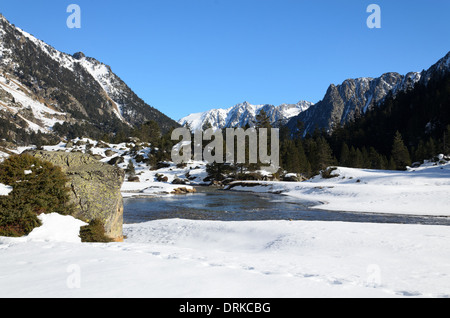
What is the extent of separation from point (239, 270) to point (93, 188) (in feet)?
31.6

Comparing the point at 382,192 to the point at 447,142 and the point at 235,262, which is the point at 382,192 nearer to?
the point at 235,262

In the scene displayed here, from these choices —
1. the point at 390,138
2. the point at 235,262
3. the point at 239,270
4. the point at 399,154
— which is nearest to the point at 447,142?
the point at 399,154

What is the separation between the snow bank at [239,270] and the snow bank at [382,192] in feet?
46.8

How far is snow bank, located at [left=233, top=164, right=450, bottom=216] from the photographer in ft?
84.4

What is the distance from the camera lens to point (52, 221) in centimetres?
1105

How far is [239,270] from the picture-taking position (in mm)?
6539

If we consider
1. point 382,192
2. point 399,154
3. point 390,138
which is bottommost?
point 382,192

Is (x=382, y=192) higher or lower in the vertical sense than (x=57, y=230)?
lower

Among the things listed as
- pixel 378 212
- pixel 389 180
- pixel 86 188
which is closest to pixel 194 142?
pixel 389 180

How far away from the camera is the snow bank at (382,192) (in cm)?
2573

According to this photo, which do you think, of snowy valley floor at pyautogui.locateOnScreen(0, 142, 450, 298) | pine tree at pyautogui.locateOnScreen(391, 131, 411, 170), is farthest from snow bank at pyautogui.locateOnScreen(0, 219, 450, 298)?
pine tree at pyautogui.locateOnScreen(391, 131, 411, 170)

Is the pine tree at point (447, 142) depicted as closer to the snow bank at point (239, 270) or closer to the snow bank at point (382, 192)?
the snow bank at point (382, 192)

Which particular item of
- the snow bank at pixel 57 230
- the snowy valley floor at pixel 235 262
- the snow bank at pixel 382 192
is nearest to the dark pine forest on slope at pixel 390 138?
the snow bank at pixel 382 192
